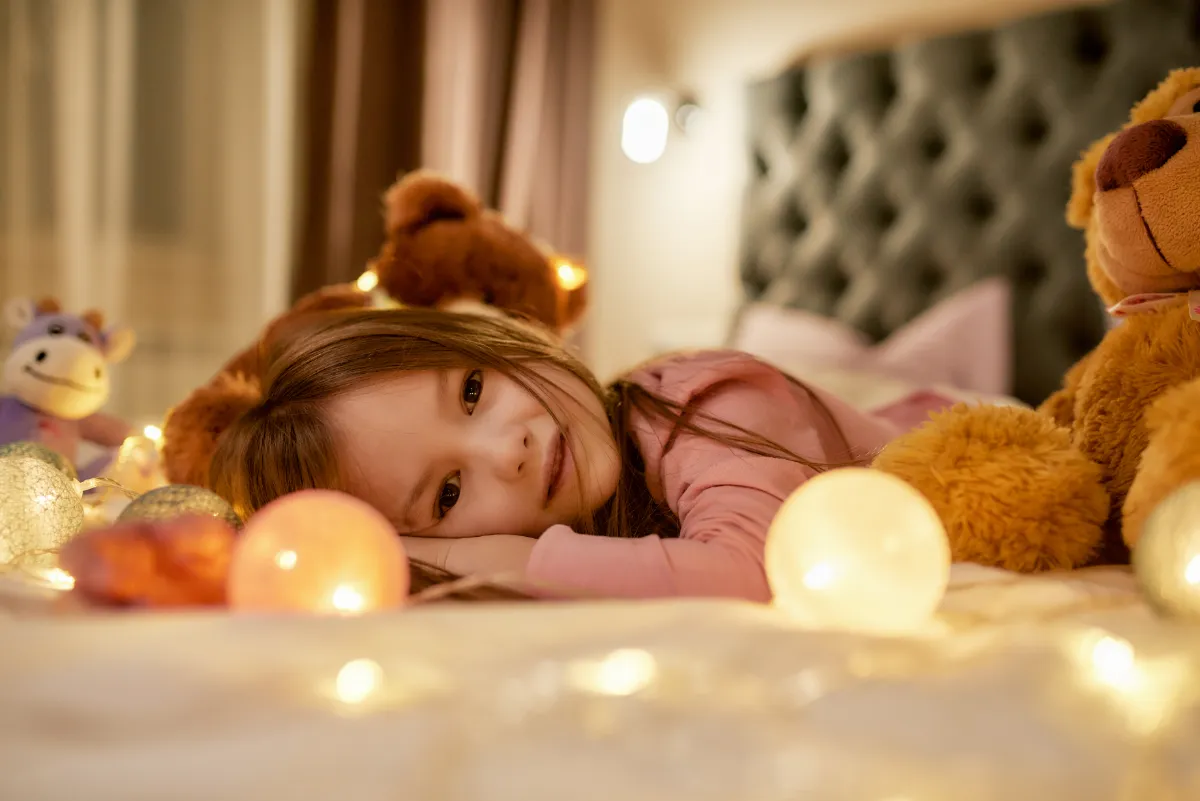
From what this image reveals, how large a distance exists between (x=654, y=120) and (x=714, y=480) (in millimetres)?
2465

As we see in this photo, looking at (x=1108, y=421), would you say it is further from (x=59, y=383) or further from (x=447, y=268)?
(x=59, y=383)

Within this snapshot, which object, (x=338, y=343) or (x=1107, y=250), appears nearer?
(x=1107, y=250)

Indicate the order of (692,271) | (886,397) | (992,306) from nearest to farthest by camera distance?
(886,397)
(992,306)
(692,271)

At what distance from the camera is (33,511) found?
0.85 m

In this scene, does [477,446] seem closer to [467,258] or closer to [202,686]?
[202,686]

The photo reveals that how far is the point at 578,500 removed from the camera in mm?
1020

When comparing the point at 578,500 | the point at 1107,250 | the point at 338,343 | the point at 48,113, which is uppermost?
the point at 48,113

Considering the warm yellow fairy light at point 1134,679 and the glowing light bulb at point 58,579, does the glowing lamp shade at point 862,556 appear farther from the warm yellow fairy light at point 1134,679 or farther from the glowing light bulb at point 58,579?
the glowing light bulb at point 58,579

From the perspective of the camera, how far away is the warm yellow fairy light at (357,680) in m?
0.47

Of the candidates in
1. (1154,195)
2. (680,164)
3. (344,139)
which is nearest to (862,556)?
(1154,195)

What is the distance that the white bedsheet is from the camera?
44cm

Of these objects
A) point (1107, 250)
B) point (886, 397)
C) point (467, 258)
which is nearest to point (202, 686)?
point (1107, 250)

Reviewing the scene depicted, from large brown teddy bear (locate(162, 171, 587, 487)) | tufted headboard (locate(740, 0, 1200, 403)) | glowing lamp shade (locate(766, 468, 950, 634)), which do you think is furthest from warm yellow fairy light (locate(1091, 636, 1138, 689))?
tufted headboard (locate(740, 0, 1200, 403))

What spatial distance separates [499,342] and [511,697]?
671 mm
